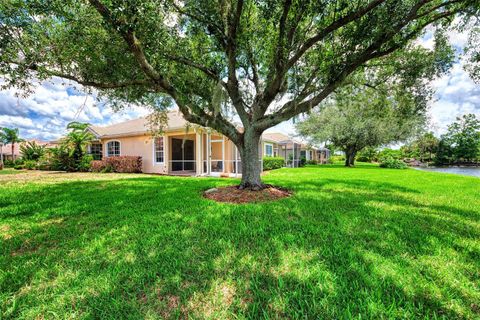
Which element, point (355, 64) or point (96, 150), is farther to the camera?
point (96, 150)

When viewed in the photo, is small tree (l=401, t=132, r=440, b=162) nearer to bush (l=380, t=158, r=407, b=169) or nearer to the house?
bush (l=380, t=158, r=407, b=169)

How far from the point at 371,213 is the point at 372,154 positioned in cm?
5082

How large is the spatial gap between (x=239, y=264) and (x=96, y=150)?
19980 mm

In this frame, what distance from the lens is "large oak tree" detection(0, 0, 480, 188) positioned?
14.3 ft

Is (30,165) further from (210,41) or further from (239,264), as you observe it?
(239,264)

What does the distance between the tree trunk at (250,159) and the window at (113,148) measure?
13.2 metres

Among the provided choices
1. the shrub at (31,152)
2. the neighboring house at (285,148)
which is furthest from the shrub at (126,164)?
the neighboring house at (285,148)

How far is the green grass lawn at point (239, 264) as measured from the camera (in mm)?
1776

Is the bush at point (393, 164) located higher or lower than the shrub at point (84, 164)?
lower

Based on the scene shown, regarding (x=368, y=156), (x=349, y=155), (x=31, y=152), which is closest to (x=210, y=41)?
(x=31, y=152)

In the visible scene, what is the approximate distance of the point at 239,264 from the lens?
240 cm

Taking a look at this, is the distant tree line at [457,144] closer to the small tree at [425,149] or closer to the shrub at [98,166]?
the small tree at [425,149]

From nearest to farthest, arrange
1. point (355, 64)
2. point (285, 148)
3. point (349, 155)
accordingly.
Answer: point (355, 64) < point (349, 155) < point (285, 148)

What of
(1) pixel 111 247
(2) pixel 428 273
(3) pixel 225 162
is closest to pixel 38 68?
(1) pixel 111 247
